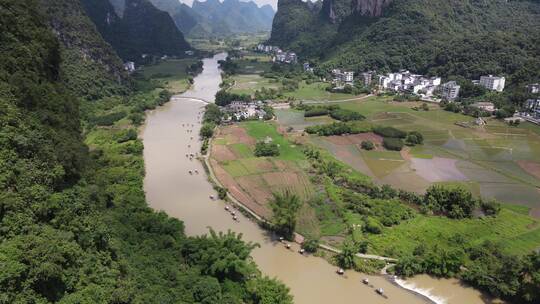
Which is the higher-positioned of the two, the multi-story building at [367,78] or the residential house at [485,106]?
the multi-story building at [367,78]

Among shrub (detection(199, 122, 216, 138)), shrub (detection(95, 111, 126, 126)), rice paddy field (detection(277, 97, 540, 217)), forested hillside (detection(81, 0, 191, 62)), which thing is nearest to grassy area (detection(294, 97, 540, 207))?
rice paddy field (detection(277, 97, 540, 217))

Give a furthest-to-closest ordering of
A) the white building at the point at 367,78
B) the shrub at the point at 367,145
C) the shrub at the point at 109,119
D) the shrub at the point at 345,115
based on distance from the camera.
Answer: the white building at the point at 367,78
the shrub at the point at 345,115
the shrub at the point at 109,119
the shrub at the point at 367,145

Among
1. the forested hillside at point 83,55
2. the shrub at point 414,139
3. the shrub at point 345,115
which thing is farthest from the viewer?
the forested hillside at point 83,55

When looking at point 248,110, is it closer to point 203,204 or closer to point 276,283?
point 203,204

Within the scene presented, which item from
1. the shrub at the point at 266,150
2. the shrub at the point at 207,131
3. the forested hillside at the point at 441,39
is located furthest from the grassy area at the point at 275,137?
the forested hillside at the point at 441,39

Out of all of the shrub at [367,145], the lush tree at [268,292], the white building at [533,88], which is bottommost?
the lush tree at [268,292]

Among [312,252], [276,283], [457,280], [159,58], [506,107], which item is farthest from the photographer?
[159,58]

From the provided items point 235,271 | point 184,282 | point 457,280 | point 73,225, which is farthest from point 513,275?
point 73,225

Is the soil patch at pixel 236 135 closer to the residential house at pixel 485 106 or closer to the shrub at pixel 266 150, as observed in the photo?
the shrub at pixel 266 150
